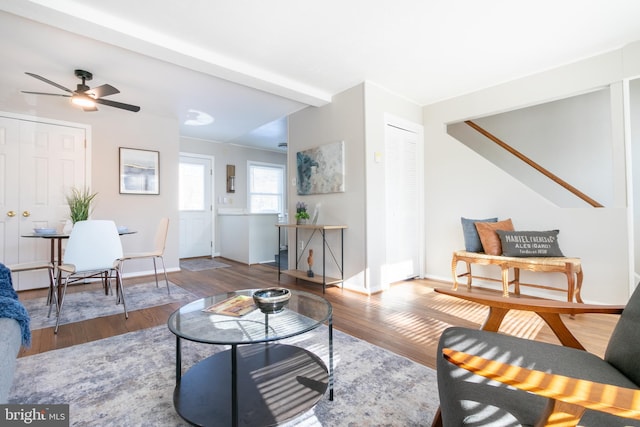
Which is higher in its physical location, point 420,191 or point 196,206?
point 420,191

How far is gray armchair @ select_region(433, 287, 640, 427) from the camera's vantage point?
666 millimetres

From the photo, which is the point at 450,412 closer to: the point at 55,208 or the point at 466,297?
the point at 466,297

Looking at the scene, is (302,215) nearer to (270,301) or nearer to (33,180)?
(270,301)

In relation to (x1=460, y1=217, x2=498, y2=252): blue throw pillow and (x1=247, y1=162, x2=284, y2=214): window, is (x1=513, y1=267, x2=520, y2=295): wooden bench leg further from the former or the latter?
(x1=247, y1=162, x2=284, y2=214): window

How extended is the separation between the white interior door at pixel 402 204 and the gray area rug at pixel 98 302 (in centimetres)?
248

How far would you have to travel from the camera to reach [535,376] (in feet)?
2.36

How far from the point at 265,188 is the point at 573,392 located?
270 inches

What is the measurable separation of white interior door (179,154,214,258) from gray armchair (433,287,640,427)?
5653mm

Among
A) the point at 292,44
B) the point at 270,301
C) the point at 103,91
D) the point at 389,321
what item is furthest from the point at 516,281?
the point at 103,91

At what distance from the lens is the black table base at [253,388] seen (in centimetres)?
124

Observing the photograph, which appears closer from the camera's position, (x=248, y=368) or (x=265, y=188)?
(x=248, y=368)

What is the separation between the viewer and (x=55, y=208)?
389cm

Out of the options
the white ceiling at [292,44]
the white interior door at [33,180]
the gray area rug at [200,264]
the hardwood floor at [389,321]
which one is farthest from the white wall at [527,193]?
the white interior door at [33,180]

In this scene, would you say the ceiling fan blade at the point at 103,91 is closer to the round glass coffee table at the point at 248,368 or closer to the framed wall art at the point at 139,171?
the framed wall art at the point at 139,171
